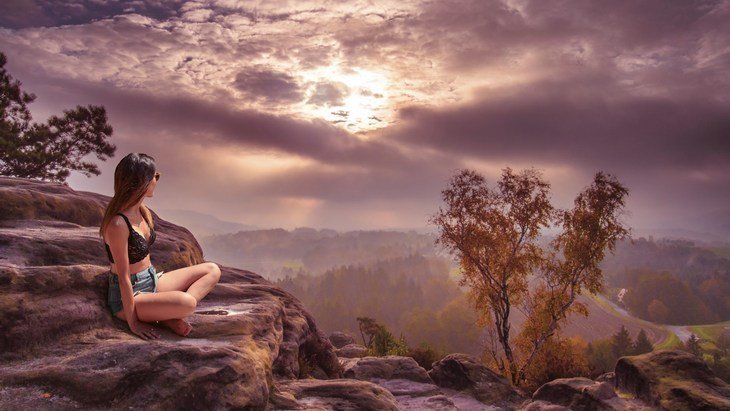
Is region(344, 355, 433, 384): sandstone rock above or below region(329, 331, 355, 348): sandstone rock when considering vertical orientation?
above

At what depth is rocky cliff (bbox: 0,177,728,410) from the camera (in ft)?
20.7

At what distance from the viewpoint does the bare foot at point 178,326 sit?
308 inches

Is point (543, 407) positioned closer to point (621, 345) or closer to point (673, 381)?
point (673, 381)

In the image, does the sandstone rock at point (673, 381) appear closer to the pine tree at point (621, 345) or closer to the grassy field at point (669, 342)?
the pine tree at point (621, 345)

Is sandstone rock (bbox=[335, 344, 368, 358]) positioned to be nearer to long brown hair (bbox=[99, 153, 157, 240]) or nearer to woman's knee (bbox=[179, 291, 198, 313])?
woman's knee (bbox=[179, 291, 198, 313])

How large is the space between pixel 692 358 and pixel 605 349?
388 feet

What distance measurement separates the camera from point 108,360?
6.52 metres

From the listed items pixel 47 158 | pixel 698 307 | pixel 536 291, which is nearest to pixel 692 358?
→ pixel 536 291

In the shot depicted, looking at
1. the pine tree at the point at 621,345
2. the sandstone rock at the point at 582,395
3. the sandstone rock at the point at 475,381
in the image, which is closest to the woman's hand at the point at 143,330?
the sandstone rock at the point at 582,395

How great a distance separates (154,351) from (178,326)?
3.13 feet

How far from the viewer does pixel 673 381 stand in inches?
730

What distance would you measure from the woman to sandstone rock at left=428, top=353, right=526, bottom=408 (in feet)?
65.1

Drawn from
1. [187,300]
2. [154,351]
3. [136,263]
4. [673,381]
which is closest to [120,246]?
[136,263]

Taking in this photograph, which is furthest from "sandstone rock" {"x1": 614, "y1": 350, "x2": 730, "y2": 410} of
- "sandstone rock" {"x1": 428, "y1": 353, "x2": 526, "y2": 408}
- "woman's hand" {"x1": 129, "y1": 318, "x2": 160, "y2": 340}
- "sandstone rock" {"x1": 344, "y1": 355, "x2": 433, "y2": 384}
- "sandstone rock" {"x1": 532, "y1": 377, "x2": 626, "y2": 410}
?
"woman's hand" {"x1": 129, "y1": 318, "x2": 160, "y2": 340}
